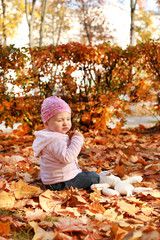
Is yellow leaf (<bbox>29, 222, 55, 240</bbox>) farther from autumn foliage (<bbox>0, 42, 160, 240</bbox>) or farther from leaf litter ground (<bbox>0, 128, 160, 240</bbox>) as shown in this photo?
autumn foliage (<bbox>0, 42, 160, 240</bbox>)

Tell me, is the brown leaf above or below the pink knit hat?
below

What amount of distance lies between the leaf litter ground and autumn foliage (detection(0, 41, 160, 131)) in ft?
4.66

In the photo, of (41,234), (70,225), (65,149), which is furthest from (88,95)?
(41,234)

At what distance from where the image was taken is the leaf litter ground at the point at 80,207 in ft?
5.78

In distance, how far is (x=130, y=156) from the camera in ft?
14.0

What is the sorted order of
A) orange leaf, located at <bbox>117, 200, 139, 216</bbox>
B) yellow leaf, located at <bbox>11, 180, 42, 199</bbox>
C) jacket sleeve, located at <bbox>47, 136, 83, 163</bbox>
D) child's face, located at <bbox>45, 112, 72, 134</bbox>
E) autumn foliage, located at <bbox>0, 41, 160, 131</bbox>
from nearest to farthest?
1. orange leaf, located at <bbox>117, 200, 139, 216</bbox>
2. yellow leaf, located at <bbox>11, 180, 42, 199</bbox>
3. jacket sleeve, located at <bbox>47, 136, 83, 163</bbox>
4. child's face, located at <bbox>45, 112, 72, 134</bbox>
5. autumn foliage, located at <bbox>0, 41, 160, 131</bbox>

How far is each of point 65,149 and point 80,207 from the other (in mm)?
554

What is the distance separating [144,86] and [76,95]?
1.44 m

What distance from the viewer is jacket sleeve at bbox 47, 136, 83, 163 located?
2.58m

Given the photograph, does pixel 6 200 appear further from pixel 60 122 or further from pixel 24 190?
pixel 60 122

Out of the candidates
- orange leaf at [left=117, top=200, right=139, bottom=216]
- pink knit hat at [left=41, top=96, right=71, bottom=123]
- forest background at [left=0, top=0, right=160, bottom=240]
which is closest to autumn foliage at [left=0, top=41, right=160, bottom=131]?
forest background at [left=0, top=0, right=160, bottom=240]

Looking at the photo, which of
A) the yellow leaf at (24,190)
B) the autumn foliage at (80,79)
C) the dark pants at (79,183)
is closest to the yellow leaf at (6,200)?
the yellow leaf at (24,190)

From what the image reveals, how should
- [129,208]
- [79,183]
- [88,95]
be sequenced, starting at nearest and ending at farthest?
[129,208]
[79,183]
[88,95]

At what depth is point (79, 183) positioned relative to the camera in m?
2.78
